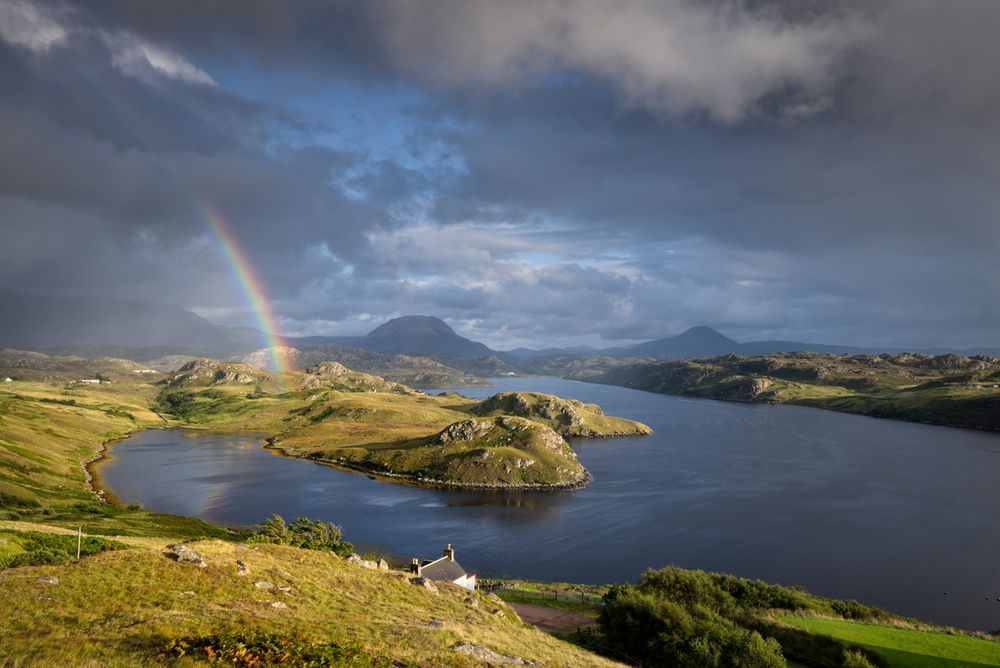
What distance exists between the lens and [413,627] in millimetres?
30594

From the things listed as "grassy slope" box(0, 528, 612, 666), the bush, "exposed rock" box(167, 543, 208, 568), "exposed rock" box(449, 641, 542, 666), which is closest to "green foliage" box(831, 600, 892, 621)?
"grassy slope" box(0, 528, 612, 666)

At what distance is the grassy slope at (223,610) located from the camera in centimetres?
2117

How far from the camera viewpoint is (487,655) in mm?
28031

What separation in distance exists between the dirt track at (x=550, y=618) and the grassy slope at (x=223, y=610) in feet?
64.0

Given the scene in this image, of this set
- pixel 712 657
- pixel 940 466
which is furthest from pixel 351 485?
pixel 940 466

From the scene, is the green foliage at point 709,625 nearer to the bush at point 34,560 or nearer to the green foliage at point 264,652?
the green foliage at point 264,652

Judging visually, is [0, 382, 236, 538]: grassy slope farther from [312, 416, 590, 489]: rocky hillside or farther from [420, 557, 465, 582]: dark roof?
[312, 416, 590, 489]: rocky hillside

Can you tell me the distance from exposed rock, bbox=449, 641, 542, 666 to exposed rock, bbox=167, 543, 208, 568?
20.2 m

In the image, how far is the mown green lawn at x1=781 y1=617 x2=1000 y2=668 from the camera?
3966cm

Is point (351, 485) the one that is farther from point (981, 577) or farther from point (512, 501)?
point (981, 577)

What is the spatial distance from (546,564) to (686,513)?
52.3m

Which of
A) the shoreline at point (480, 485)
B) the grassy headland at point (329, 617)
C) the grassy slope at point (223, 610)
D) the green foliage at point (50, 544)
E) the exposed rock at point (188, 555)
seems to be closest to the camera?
the grassy headland at point (329, 617)

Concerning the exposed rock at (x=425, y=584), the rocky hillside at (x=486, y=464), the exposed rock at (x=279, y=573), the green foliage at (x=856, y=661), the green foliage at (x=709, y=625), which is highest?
the exposed rock at (x=279, y=573)

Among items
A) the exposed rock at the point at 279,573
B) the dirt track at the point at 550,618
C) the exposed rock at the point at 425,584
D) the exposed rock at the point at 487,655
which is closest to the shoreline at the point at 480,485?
the dirt track at the point at 550,618
